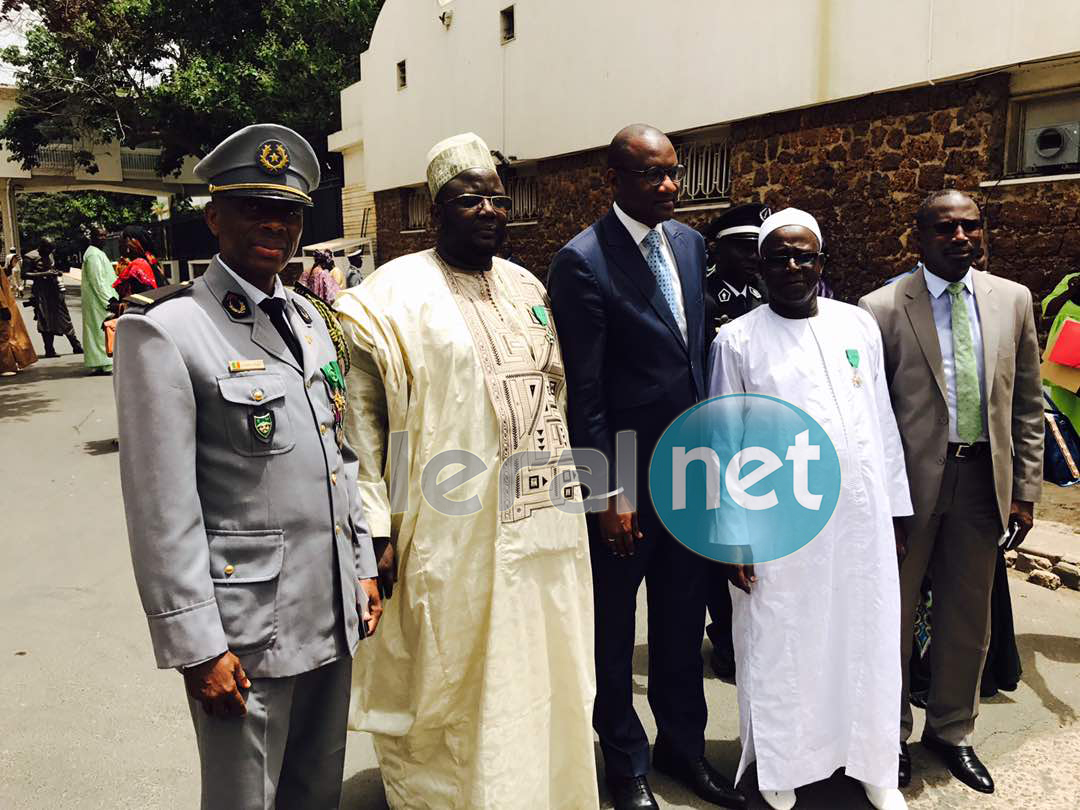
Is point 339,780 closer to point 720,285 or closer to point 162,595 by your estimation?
point 162,595

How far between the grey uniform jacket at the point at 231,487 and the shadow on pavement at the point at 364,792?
1.08m

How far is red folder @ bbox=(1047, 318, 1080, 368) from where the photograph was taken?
12.2 ft

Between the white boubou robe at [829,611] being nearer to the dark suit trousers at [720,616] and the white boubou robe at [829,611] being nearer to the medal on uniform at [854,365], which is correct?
the medal on uniform at [854,365]

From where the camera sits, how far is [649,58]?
995cm

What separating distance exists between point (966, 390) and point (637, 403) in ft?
3.90

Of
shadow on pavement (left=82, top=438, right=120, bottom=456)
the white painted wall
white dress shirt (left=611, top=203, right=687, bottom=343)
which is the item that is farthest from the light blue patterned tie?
shadow on pavement (left=82, top=438, right=120, bottom=456)

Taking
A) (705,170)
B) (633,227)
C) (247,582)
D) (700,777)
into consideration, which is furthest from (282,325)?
(705,170)

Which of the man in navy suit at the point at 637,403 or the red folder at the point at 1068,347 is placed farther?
the red folder at the point at 1068,347

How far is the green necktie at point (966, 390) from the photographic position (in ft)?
9.61

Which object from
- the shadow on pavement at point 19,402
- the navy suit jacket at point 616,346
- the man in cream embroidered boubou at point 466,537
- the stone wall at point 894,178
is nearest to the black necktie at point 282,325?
the man in cream embroidered boubou at point 466,537

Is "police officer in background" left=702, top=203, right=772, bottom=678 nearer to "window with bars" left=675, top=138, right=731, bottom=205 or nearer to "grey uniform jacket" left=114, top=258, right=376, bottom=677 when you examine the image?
"grey uniform jacket" left=114, top=258, right=376, bottom=677

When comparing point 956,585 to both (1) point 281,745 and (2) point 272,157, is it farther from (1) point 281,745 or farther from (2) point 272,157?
(2) point 272,157

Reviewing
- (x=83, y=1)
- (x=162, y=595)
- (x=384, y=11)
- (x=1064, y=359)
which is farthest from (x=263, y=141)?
(x=384, y=11)

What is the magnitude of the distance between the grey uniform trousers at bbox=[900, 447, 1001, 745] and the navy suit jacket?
1009 millimetres
